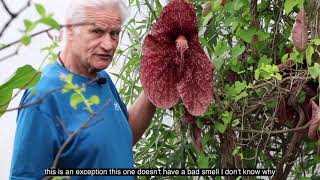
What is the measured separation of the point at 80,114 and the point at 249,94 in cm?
42

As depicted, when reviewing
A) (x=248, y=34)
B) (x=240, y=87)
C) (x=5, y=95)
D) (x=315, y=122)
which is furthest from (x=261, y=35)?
(x=5, y=95)

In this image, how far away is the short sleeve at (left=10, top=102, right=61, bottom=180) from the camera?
1201 millimetres

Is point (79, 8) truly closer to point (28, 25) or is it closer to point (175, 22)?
point (175, 22)

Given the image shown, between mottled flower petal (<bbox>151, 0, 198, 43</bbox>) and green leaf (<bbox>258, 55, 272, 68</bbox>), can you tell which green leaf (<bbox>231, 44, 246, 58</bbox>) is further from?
mottled flower petal (<bbox>151, 0, 198, 43</bbox>)

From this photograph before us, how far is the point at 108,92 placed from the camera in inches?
55.9

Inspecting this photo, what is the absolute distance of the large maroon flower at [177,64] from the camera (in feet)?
4.02

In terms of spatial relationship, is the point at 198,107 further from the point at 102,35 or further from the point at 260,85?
the point at 102,35

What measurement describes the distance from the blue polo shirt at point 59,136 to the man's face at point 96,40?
0.17 feet

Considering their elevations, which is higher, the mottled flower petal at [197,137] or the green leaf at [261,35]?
the green leaf at [261,35]

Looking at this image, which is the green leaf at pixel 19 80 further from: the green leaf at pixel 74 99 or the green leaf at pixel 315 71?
the green leaf at pixel 315 71

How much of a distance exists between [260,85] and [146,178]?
52cm

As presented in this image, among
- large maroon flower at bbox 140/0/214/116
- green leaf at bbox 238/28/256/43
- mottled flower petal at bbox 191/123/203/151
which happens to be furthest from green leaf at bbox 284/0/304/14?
mottled flower petal at bbox 191/123/203/151

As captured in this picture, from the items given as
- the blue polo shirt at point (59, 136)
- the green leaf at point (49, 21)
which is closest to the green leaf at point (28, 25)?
the green leaf at point (49, 21)

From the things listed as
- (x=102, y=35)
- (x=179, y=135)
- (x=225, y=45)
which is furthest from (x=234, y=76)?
(x=102, y=35)
